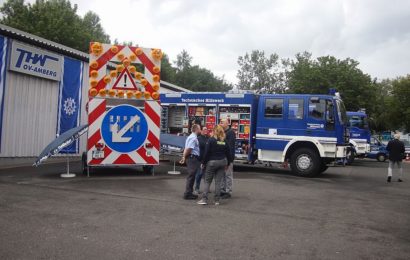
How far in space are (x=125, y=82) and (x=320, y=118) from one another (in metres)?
6.39

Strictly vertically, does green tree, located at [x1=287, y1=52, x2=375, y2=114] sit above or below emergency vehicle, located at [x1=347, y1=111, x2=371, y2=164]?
above

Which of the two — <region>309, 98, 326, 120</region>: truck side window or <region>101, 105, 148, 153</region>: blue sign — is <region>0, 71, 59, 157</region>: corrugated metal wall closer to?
<region>101, 105, 148, 153</region>: blue sign

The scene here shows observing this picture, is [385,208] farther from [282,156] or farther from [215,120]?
[215,120]

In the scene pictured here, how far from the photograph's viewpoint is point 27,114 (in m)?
15.1

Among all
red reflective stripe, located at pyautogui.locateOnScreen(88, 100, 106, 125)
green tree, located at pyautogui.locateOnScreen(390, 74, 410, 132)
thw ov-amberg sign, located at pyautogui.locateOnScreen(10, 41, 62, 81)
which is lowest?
red reflective stripe, located at pyautogui.locateOnScreen(88, 100, 106, 125)

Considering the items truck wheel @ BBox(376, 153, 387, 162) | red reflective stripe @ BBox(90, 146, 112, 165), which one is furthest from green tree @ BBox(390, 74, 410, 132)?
red reflective stripe @ BBox(90, 146, 112, 165)

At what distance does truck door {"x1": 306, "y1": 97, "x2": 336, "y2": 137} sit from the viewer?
46.0 ft

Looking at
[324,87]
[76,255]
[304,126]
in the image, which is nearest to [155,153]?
[304,126]

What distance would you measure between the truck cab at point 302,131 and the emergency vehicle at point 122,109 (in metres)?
4.21

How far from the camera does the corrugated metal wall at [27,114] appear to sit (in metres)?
14.2

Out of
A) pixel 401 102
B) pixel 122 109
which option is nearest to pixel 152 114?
pixel 122 109

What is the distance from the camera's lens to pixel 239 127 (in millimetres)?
15375

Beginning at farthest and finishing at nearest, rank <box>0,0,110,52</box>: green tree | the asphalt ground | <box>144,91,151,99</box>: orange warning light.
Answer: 1. <box>0,0,110,52</box>: green tree
2. <box>144,91,151,99</box>: orange warning light
3. the asphalt ground

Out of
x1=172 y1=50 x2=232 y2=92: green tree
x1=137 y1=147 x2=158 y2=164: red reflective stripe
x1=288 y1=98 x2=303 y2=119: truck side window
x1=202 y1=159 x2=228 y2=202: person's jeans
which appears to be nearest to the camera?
x1=202 y1=159 x2=228 y2=202: person's jeans
